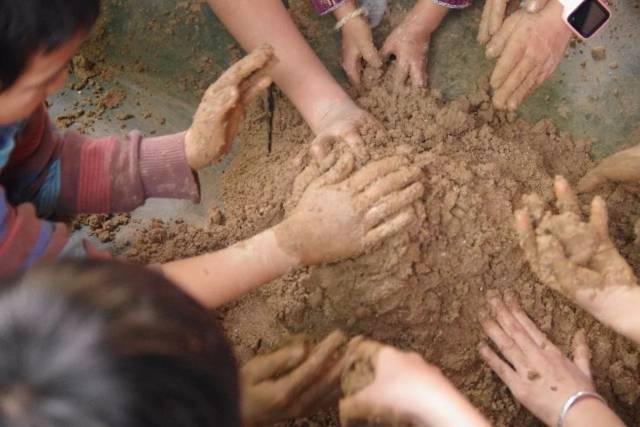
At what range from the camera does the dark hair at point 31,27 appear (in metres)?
0.73

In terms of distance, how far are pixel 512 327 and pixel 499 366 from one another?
7cm

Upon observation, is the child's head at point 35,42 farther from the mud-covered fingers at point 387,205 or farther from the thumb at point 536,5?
the thumb at point 536,5

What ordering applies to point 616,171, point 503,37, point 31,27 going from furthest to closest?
point 503,37, point 616,171, point 31,27

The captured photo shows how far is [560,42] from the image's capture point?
53.8 inches

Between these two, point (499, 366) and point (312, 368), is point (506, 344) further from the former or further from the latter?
point (312, 368)

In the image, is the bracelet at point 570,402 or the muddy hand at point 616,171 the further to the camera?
the muddy hand at point 616,171

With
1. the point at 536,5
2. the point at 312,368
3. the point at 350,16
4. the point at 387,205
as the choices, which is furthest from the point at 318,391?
the point at 536,5

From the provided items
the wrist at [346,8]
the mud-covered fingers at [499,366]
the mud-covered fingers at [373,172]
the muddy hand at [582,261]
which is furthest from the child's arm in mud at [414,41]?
the mud-covered fingers at [499,366]

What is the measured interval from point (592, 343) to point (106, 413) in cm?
96

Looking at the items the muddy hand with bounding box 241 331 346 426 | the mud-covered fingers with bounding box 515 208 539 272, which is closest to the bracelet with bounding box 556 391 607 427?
the mud-covered fingers with bounding box 515 208 539 272

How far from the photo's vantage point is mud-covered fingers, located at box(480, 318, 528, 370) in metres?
1.12

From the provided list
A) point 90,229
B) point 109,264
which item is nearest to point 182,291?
point 109,264

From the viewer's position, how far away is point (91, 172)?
3.78ft

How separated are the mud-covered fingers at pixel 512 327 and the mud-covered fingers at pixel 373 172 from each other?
30 cm
